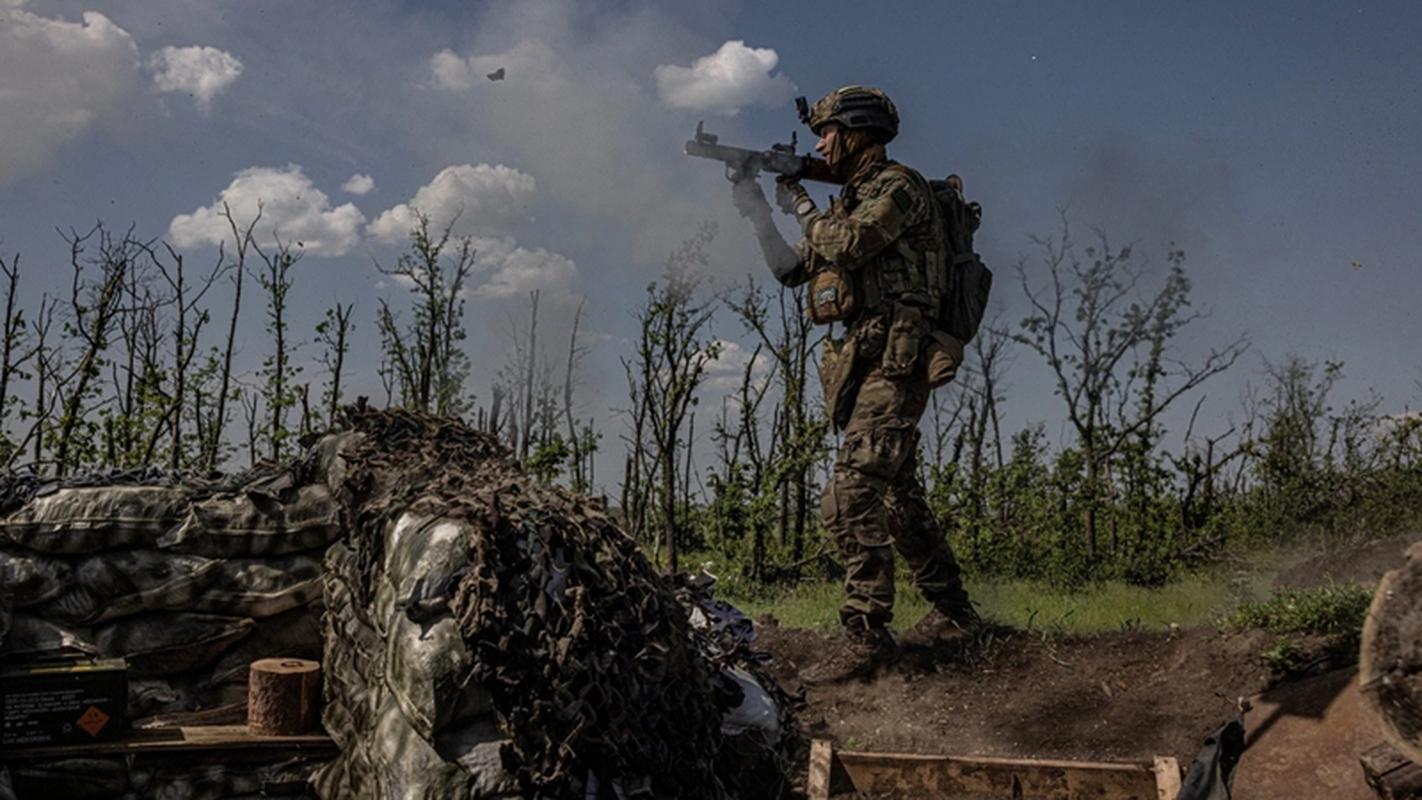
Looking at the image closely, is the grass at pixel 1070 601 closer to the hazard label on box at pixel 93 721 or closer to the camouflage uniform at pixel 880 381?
the camouflage uniform at pixel 880 381

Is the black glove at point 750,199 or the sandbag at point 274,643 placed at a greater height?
the black glove at point 750,199

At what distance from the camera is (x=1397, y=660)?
2439 millimetres

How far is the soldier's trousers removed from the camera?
16.4ft

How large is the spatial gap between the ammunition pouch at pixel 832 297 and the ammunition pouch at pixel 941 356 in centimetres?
41

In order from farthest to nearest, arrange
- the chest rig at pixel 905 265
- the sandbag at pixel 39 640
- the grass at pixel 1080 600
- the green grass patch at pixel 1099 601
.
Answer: the grass at pixel 1080 600
the chest rig at pixel 905 265
the green grass patch at pixel 1099 601
the sandbag at pixel 39 640

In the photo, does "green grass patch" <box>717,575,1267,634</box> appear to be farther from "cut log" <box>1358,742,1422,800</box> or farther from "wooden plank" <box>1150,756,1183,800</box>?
"cut log" <box>1358,742,1422,800</box>

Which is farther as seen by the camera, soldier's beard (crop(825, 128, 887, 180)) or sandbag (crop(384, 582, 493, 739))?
soldier's beard (crop(825, 128, 887, 180))

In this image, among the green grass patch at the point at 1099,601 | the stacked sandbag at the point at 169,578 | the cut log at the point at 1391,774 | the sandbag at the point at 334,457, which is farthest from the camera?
the green grass patch at the point at 1099,601

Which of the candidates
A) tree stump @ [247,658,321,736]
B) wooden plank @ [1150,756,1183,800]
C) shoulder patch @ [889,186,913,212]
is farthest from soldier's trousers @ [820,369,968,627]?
tree stump @ [247,658,321,736]

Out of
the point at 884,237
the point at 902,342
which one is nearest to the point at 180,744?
the point at 902,342

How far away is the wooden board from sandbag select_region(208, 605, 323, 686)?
2.06 metres

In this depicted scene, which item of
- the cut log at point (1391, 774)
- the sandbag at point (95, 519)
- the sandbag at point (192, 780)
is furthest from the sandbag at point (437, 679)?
the cut log at point (1391, 774)

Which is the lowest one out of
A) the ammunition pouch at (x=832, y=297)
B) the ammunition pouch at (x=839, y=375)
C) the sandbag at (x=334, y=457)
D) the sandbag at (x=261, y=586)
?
the sandbag at (x=261, y=586)

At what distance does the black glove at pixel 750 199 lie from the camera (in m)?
5.63
